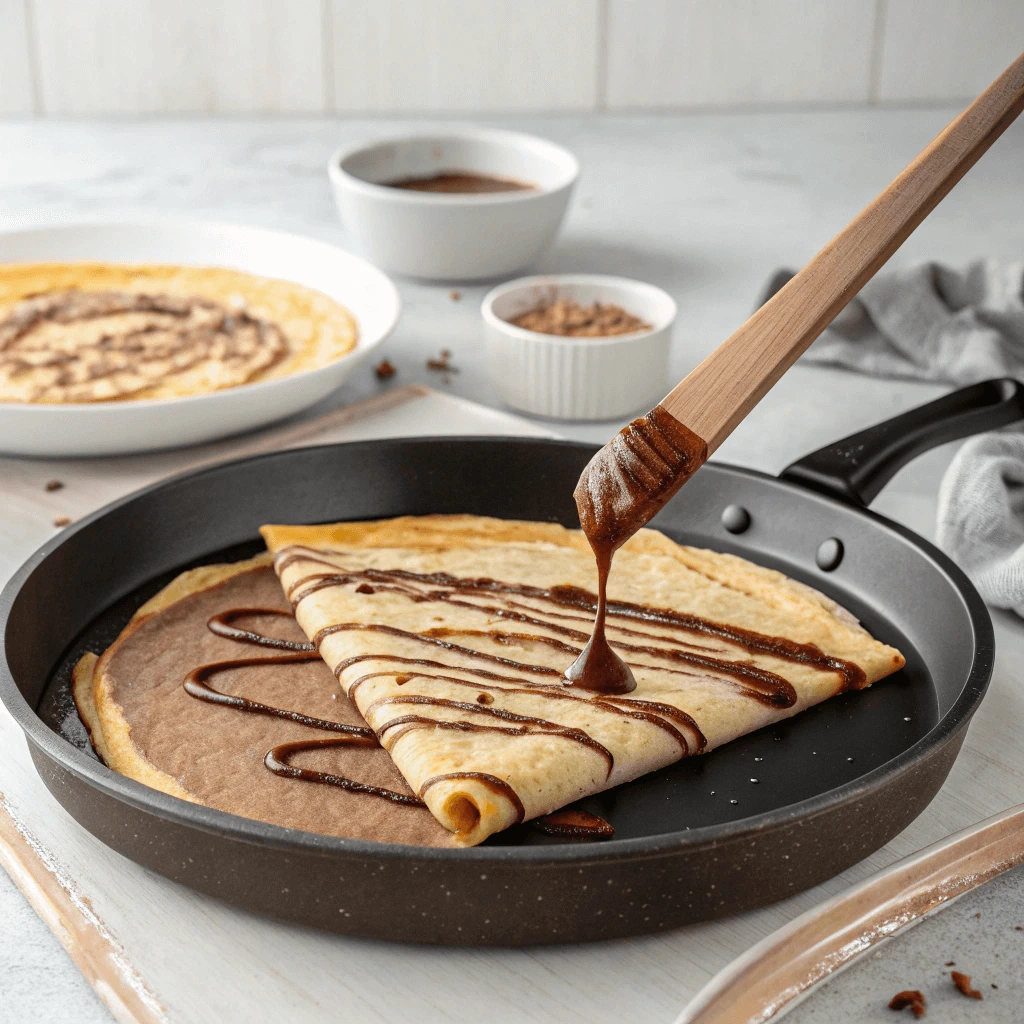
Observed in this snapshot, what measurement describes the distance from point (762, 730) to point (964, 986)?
340 millimetres

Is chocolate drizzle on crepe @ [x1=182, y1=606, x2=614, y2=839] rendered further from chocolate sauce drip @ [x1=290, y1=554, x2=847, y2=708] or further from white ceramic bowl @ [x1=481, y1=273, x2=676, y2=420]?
white ceramic bowl @ [x1=481, y1=273, x2=676, y2=420]

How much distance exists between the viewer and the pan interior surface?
1.18m

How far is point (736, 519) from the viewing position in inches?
65.2

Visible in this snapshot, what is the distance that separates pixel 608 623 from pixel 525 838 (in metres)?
0.39

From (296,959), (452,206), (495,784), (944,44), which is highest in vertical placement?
(944,44)

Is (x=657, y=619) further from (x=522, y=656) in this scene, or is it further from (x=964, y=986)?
(x=964, y=986)

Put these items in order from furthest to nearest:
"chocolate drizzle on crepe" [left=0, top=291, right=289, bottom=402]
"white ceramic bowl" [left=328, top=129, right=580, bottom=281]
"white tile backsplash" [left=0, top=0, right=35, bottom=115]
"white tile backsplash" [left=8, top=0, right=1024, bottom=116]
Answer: "white tile backsplash" [left=8, top=0, right=1024, bottom=116]
"white tile backsplash" [left=0, top=0, right=35, bottom=115]
"white ceramic bowl" [left=328, top=129, right=580, bottom=281]
"chocolate drizzle on crepe" [left=0, top=291, right=289, bottom=402]

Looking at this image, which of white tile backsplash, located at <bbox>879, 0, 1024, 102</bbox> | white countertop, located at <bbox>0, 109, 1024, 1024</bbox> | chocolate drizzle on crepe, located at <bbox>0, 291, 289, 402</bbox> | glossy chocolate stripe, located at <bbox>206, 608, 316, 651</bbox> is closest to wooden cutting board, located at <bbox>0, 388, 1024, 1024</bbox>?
glossy chocolate stripe, located at <bbox>206, 608, 316, 651</bbox>

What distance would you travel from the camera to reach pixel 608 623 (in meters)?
1.46

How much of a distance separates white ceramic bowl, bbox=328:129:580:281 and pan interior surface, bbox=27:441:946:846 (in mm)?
1068

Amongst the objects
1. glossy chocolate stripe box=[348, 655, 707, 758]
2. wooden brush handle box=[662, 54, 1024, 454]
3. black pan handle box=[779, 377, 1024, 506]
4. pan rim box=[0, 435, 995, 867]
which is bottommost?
glossy chocolate stripe box=[348, 655, 707, 758]

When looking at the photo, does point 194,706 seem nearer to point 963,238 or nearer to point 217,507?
point 217,507

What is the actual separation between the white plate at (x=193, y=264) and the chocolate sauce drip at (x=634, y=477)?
84 cm

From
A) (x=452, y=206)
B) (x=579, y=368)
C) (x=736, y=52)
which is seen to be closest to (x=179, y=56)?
(x=736, y=52)
